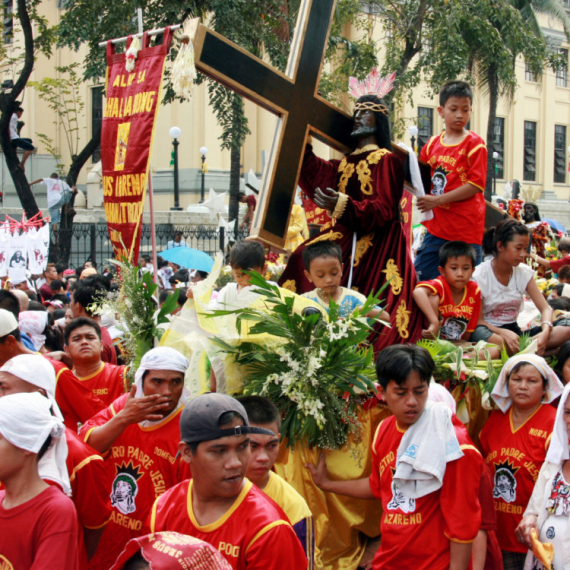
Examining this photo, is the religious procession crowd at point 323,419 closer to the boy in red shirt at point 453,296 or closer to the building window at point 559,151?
the boy in red shirt at point 453,296

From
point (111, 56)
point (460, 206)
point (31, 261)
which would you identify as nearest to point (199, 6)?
point (31, 261)

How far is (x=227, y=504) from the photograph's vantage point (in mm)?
2414

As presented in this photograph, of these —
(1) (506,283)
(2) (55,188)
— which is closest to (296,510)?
(1) (506,283)

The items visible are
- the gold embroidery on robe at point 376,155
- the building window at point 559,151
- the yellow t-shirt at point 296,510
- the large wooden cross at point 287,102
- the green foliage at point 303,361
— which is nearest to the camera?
the yellow t-shirt at point 296,510

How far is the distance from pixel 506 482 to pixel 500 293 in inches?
69.0

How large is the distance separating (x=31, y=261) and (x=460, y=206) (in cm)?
644

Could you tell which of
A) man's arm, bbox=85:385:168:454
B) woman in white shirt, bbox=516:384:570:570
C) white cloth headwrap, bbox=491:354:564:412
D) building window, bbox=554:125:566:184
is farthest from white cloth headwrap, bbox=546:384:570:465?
building window, bbox=554:125:566:184

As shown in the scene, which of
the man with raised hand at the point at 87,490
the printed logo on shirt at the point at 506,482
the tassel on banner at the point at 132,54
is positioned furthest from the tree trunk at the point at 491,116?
the man with raised hand at the point at 87,490

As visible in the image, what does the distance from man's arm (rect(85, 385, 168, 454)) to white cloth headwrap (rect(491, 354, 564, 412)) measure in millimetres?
1824

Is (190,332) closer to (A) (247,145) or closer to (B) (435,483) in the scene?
(B) (435,483)

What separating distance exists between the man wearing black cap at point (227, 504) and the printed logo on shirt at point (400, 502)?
1.08 m

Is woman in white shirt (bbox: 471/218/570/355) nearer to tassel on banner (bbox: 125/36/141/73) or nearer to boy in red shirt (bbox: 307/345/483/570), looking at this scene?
boy in red shirt (bbox: 307/345/483/570)

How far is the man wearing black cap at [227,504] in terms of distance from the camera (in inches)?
91.0

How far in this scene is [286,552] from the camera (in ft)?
7.54
